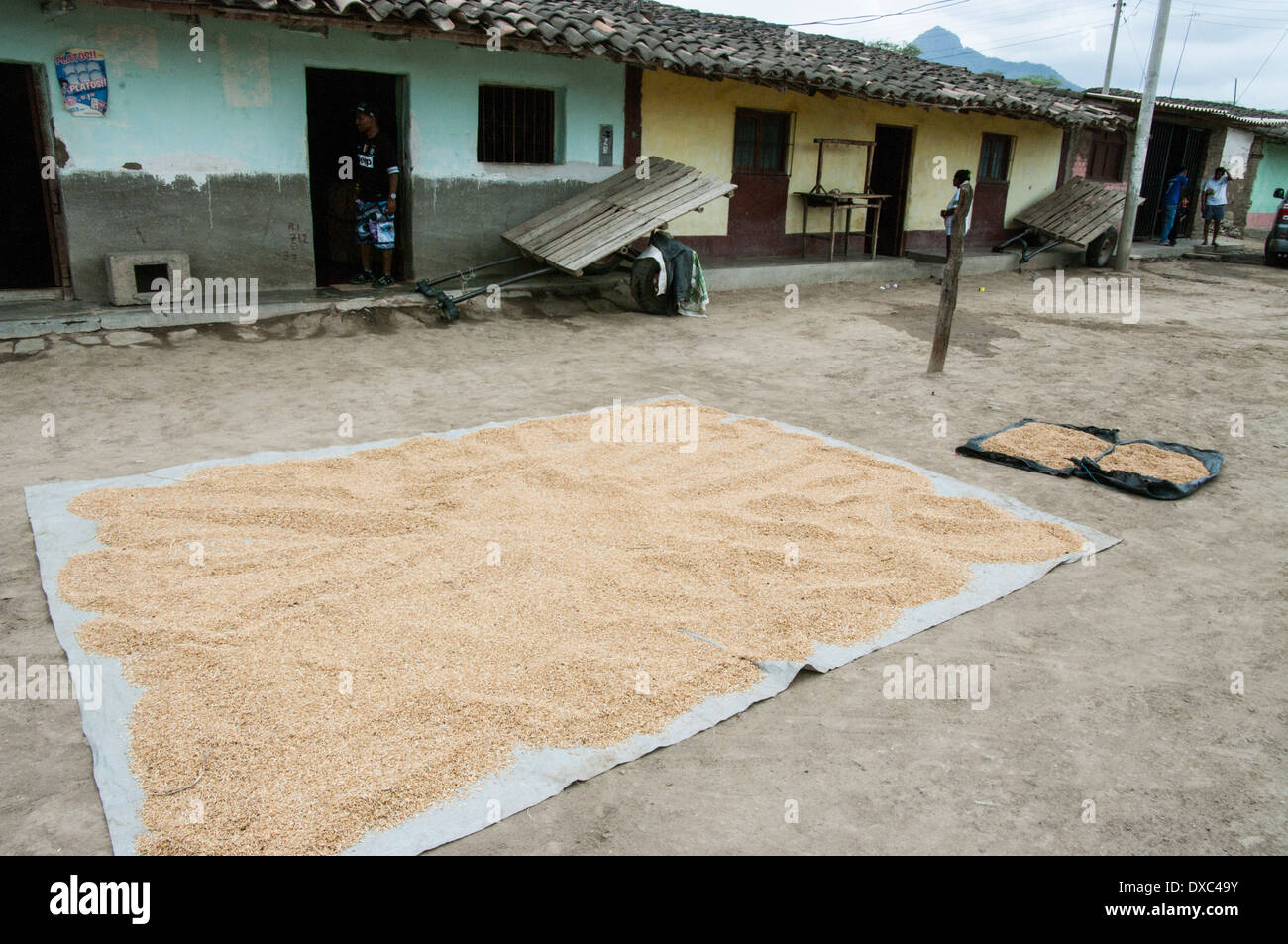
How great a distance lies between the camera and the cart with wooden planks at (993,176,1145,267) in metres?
14.9

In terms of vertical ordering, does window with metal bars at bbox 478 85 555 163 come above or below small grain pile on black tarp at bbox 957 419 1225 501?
above

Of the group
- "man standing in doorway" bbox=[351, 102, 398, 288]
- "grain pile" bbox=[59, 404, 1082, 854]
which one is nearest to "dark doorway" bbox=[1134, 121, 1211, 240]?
"man standing in doorway" bbox=[351, 102, 398, 288]

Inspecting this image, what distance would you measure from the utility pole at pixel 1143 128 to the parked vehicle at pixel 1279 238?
Result: 11.3ft

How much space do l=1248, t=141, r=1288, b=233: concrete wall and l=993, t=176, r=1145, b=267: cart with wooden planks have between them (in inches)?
354

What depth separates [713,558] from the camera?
12.9 feet

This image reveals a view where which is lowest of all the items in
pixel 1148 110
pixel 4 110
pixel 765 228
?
pixel 765 228

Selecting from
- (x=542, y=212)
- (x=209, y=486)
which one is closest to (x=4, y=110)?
(x=542, y=212)

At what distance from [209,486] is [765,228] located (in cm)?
980

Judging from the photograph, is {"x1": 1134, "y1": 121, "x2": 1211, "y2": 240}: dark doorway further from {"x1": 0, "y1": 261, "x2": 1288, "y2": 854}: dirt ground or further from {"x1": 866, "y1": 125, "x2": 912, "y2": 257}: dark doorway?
{"x1": 0, "y1": 261, "x2": 1288, "y2": 854}: dirt ground

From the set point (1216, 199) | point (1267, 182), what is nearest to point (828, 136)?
point (1216, 199)

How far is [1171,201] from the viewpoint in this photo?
18.1 metres

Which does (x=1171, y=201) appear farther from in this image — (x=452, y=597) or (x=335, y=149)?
(x=452, y=597)

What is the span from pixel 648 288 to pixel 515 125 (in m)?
2.48
